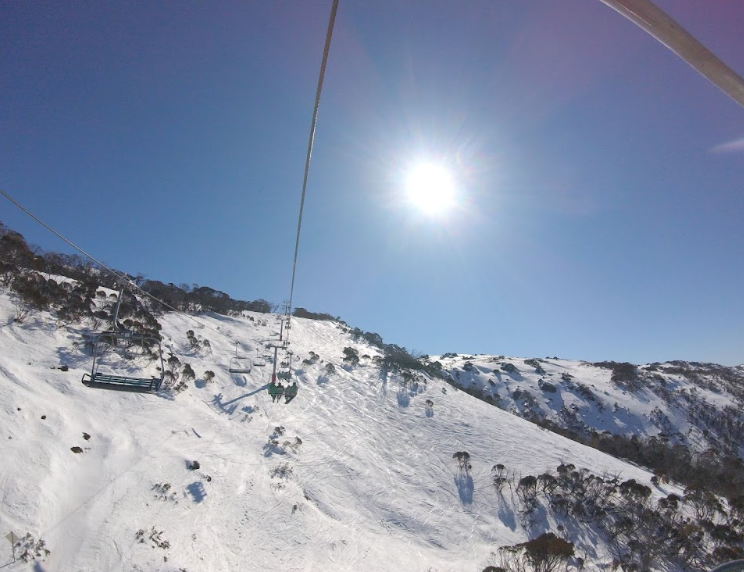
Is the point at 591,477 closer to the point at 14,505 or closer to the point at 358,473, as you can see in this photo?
the point at 358,473

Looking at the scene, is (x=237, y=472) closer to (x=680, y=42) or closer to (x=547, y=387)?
(x=680, y=42)

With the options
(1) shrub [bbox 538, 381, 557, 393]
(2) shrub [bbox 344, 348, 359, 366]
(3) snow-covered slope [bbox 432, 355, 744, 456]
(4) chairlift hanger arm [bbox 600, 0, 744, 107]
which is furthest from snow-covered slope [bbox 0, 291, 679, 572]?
(1) shrub [bbox 538, 381, 557, 393]

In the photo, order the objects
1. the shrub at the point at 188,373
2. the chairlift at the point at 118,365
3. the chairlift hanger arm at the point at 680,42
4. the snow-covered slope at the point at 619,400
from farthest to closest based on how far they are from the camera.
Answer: the snow-covered slope at the point at 619,400 → the shrub at the point at 188,373 → the chairlift at the point at 118,365 → the chairlift hanger arm at the point at 680,42

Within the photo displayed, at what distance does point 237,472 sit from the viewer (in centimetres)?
1927

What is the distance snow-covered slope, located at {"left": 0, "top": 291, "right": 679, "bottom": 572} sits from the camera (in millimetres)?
12805

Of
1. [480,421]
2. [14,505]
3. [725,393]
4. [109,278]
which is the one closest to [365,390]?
[480,421]

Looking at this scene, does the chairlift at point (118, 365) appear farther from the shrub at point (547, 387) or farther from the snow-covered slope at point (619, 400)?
the shrub at point (547, 387)

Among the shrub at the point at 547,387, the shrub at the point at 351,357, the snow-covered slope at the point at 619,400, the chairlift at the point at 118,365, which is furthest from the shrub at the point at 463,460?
the shrub at the point at 547,387

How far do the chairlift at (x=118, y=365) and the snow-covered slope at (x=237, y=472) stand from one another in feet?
4.95

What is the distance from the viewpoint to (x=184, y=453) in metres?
18.5

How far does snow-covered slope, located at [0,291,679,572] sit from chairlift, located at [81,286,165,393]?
59.4 inches

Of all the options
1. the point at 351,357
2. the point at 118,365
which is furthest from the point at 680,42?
the point at 351,357

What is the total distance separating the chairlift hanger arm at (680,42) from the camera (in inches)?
60.6

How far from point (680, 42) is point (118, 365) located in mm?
27958
